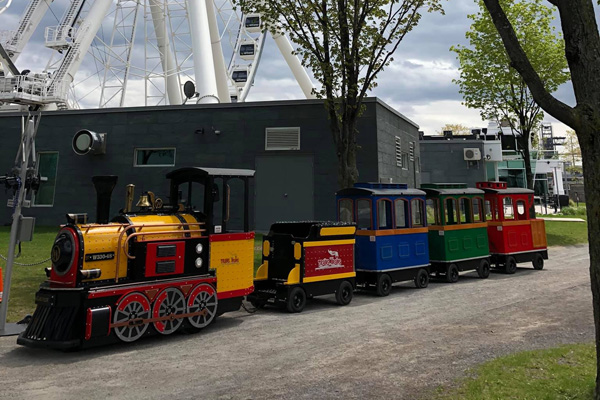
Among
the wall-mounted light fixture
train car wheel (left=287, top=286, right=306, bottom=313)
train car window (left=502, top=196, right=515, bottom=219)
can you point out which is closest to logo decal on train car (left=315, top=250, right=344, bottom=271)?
train car wheel (left=287, top=286, right=306, bottom=313)

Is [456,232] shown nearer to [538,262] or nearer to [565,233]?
[538,262]

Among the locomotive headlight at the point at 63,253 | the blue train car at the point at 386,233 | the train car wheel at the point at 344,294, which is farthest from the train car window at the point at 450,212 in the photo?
the locomotive headlight at the point at 63,253

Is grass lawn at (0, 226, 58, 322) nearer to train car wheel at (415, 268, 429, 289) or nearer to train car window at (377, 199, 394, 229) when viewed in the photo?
train car window at (377, 199, 394, 229)

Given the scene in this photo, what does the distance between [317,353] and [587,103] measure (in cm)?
468

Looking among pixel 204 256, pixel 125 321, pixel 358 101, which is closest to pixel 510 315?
pixel 204 256

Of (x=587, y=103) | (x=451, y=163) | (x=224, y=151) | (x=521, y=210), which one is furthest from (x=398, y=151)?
(x=451, y=163)

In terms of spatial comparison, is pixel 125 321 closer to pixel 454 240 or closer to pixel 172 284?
pixel 172 284

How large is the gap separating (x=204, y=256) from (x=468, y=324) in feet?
16.6

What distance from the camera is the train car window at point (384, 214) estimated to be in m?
11.2

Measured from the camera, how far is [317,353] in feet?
20.9

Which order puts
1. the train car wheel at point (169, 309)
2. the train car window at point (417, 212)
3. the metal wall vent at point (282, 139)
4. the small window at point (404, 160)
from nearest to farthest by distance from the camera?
the train car wheel at point (169, 309) → the train car window at point (417, 212) → the metal wall vent at point (282, 139) → the small window at point (404, 160)

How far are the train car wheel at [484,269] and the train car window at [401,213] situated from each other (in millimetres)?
3761

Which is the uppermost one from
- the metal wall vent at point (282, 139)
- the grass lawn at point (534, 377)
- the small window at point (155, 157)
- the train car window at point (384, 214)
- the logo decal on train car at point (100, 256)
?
the metal wall vent at point (282, 139)

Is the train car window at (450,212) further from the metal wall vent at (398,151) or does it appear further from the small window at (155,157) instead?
the small window at (155,157)
